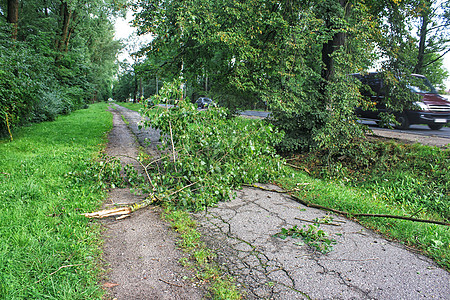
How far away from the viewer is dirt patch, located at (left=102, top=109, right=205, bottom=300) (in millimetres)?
2262

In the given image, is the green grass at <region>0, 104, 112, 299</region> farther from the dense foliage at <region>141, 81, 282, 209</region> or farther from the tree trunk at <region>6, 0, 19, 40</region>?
the tree trunk at <region>6, 0, 19, 40</region>

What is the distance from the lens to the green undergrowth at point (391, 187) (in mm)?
3684

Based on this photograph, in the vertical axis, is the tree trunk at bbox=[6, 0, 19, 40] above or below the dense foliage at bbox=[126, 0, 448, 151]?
above

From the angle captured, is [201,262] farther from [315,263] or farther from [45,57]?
[45,57]

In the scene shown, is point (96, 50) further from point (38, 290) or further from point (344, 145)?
point (38, 290)

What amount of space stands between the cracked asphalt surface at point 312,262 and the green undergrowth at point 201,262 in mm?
97

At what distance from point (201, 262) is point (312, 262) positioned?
3.64ft

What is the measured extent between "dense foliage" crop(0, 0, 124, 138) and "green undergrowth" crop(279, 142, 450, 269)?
7573 millimetres

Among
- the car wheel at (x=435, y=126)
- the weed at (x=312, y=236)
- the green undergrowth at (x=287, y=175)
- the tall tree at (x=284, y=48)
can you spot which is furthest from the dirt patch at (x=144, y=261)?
the car wheel at (x=435, y=126)

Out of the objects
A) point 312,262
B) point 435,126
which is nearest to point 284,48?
point 312,262

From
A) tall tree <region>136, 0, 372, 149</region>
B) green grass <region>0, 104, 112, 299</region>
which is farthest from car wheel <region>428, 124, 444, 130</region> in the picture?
green grass <region>0, 104, 112, 299</region>

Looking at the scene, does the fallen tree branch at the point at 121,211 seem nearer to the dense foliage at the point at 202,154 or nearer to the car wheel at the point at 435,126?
the dense foliage at the point at 202,154

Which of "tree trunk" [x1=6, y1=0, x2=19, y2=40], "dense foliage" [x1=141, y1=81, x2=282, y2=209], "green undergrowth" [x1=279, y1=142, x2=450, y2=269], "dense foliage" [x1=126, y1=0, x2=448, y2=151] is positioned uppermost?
"tree trunk" [x1=6, y1=0, x2=19, y2=40]

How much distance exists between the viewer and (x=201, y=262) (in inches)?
105
